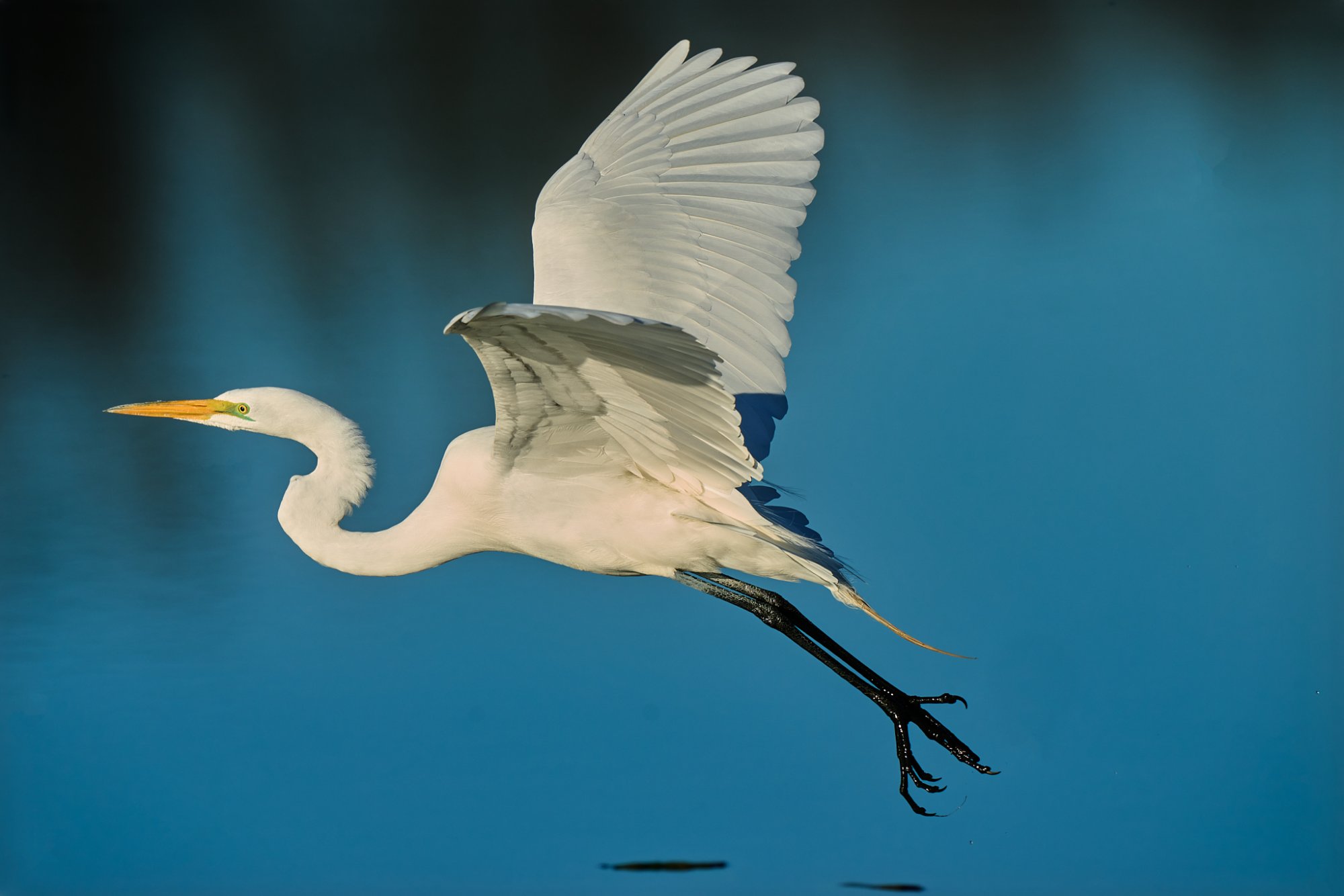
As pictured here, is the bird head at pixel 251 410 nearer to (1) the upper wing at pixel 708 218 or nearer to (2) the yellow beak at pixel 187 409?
(2) the yellow beak at pixel 187 409

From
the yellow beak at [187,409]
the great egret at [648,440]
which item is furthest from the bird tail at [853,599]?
the yellow beak at [187,409]

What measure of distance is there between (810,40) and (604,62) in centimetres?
81

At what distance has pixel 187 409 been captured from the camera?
7.88ft

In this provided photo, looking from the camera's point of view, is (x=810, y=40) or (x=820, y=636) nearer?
(x=820, y=636)

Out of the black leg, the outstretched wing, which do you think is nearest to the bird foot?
→ the black leg

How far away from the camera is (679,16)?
4145 mm

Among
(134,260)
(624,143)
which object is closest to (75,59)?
(134,260)

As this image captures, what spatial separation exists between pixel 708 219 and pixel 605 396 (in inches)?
23.5

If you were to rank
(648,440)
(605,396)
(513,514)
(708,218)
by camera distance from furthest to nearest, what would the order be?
(708,218) < (513,514) < (648,440) < (605,396)

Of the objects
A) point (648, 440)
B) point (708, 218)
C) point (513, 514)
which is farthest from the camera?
point (708, 218)

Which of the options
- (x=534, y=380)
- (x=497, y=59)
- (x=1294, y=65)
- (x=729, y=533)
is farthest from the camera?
(x=497, y=59)

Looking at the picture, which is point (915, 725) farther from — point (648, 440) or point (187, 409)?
point (187, 409)

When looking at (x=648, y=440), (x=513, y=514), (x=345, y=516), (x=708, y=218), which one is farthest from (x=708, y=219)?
(x=345, y=516)

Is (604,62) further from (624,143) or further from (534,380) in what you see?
(534,380)
